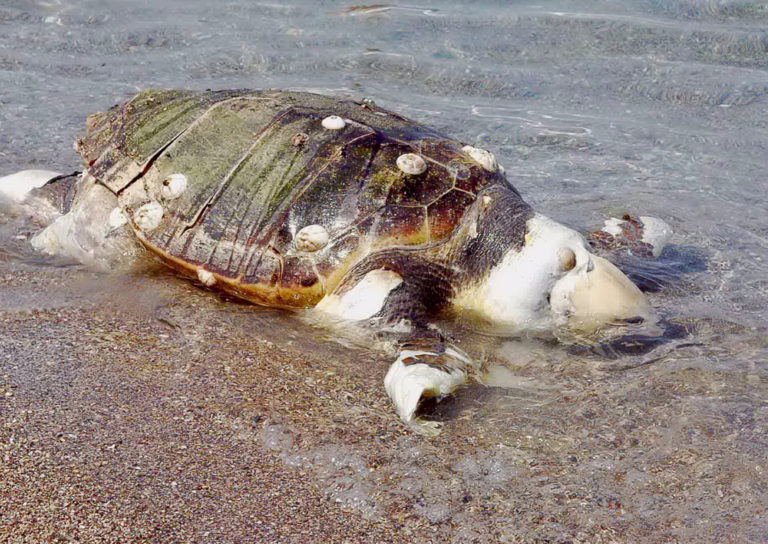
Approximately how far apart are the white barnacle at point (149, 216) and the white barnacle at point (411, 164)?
115 cm

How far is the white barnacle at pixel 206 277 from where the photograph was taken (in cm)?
341

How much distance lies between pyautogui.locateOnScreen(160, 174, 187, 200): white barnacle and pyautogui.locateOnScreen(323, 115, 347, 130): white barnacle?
707mm

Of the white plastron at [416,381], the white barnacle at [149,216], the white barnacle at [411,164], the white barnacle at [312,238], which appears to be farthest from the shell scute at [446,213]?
the white barnacle at [149,216]

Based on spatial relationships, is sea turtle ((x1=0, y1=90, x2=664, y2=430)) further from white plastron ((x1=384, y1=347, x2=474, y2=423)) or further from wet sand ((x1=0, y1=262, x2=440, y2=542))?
wet sand ((x1=0, y1=262, x2=440, y2=542))

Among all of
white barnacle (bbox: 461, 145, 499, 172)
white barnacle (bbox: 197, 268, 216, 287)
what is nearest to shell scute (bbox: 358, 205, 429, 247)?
white barnacle (bbox: 461, 145, 499, 172)

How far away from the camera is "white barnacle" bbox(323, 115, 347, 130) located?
3533 millimetres

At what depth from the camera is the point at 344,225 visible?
3.27m

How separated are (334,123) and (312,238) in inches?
24.6

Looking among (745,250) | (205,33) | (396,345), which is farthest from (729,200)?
(205,33)

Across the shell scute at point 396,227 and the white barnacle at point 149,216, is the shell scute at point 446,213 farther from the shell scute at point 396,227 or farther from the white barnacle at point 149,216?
the white barnacle at point 149,216

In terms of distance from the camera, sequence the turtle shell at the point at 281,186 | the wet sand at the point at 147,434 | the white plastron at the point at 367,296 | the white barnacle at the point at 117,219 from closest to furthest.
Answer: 1. the wet sand at the point at 147,434
2. the white plastron at the point at 367,296
3. the turtle shell at the point at 281,186
4. the white barnacle at the point at 117,219

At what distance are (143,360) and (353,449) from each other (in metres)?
0.98

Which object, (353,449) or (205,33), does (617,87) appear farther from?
(353,449)

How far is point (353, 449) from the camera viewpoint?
2.47m
